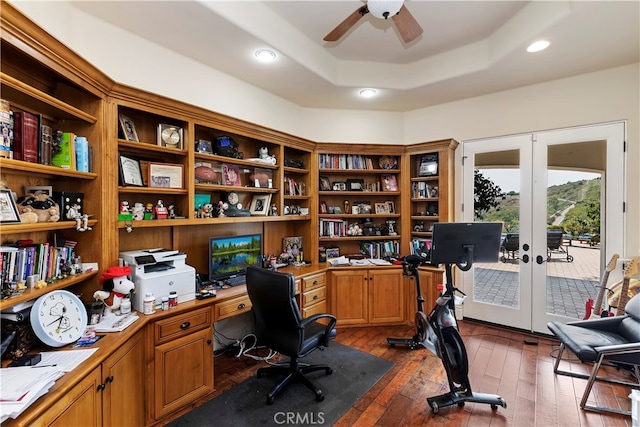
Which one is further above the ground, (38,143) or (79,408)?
(38,143)

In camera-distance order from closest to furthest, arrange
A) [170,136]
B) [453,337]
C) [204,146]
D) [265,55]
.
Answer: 1. [453,337]
2. [170,136]
3. [265,55]
4. [204,146]

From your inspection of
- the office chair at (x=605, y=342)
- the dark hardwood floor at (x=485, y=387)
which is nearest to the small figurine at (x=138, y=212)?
the dark hardwood floor at (x=485, y=387)

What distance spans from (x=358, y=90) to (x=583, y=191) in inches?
108

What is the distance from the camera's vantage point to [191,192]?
7.90 ft

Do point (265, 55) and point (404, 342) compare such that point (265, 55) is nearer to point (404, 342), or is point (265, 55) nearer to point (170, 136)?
point (170, 136)

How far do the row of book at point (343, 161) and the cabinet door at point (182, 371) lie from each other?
8.07ft

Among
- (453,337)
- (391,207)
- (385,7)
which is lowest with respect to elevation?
(453,337)

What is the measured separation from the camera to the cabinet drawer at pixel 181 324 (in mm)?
1927

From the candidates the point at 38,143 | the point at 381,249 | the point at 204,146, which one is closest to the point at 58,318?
the point at 38,143

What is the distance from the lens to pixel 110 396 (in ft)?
5.04

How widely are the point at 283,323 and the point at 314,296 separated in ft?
3.79

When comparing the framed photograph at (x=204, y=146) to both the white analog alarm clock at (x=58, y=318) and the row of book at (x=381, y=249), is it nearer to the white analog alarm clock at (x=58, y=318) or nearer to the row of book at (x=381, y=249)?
the white analog alarm clock at (x=58, y=318)

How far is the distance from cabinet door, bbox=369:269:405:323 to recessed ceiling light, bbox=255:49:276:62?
2.58m

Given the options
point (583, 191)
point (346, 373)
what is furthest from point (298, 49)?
point (583, 191)
